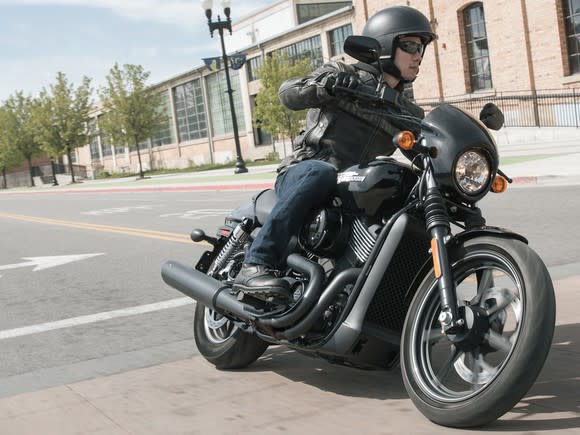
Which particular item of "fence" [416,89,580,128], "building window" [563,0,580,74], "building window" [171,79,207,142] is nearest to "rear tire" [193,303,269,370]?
"fence" [416,89,580,128]

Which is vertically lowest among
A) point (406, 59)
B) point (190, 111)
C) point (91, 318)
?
point (91, 318)

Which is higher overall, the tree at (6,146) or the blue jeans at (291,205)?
the tree at (6,146)

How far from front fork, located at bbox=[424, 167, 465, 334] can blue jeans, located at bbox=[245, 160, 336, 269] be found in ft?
1.99

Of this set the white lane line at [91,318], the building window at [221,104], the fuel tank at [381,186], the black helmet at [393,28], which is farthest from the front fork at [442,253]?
the building window at [221,104]

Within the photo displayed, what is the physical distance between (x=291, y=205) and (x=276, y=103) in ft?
120

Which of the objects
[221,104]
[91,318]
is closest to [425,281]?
[91,318]

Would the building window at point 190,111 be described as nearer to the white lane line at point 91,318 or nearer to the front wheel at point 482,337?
the white lane line at point 91,318

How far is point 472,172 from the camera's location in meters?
3.32

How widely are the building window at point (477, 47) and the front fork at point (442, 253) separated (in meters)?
34.4

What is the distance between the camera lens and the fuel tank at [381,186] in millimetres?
3605

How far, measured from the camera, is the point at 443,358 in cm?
336

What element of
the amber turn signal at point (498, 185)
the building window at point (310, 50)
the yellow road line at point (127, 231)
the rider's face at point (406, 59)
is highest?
the building window at point (310, 50)

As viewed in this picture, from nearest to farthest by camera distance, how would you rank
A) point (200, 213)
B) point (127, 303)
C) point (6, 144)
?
point (127, 303)
point (200, 213)
point (6, 144)

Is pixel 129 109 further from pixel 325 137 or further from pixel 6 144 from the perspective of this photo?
pixel 325 137
